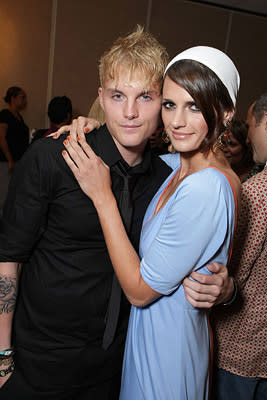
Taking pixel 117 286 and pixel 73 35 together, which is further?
pixel 73 35

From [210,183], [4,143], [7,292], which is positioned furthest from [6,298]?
[4,143]

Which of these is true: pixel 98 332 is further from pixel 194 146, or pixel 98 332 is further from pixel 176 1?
pixel 176 1

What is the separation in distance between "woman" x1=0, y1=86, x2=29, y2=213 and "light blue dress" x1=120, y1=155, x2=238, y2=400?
12.4ft

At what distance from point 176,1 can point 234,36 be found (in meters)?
1.28

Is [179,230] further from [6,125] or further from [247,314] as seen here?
[6,125]

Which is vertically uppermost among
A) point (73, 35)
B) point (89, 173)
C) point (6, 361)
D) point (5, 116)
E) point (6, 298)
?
point (73, 35)

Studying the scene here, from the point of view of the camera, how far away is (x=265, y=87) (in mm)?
7012

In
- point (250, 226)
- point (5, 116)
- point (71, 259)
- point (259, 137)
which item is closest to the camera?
point (71, 259)

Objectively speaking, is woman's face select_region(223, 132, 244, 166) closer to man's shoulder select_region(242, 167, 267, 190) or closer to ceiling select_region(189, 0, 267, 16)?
man's shoulder select_region(242, 167, 267, 190)

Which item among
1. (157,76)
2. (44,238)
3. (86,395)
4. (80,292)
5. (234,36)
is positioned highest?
(234,36)

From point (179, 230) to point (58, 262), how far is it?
0.48 metres

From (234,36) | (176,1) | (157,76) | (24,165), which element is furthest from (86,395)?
(234,36)

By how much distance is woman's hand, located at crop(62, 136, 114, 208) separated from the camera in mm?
1191

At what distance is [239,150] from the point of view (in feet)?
10.2
